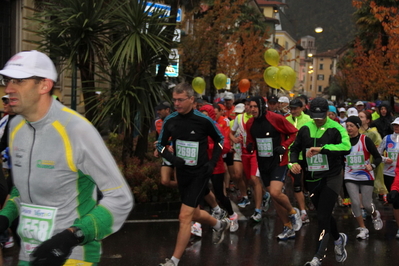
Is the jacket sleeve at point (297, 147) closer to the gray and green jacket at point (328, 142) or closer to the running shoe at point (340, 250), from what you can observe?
the gray and green jacket at point (328, 142)

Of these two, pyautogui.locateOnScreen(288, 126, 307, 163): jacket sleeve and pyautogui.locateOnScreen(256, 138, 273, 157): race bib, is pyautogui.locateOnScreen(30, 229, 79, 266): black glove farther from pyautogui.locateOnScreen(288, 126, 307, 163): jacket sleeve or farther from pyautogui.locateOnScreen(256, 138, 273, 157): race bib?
pyautogui.locateOnScreen(256, 138, 273, 157): race bib

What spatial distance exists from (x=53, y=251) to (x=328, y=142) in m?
4.51

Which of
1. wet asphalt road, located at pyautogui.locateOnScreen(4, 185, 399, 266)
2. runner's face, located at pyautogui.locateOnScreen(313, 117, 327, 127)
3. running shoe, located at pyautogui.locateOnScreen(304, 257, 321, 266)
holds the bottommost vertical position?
wet asphalt road, located at pyautogui.locateOnScreen(4, 185, 399, 266)

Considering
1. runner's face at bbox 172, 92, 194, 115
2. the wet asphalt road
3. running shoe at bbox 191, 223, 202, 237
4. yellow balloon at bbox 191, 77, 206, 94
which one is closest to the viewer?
runner's face at bbox 172, 92, 194, 115

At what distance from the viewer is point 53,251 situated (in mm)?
2414

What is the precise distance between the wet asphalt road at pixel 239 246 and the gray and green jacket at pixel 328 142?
107 centimetres

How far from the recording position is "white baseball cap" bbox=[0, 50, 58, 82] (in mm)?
2633

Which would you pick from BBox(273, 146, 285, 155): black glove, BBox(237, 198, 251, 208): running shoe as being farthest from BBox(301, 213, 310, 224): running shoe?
BBox(273, 146, 285, 155): black glove

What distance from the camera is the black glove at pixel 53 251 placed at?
241 centimetres

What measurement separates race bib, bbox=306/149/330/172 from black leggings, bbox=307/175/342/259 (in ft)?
0.44

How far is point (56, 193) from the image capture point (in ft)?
8.98

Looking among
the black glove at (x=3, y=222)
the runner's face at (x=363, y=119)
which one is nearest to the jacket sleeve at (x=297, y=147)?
the runner's face at (x=363, y=119)

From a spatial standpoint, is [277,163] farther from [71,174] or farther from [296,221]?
[71,174]

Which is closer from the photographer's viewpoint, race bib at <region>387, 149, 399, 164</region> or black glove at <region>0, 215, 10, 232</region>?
black glove at <region>0, 215, 10, 232</region>
